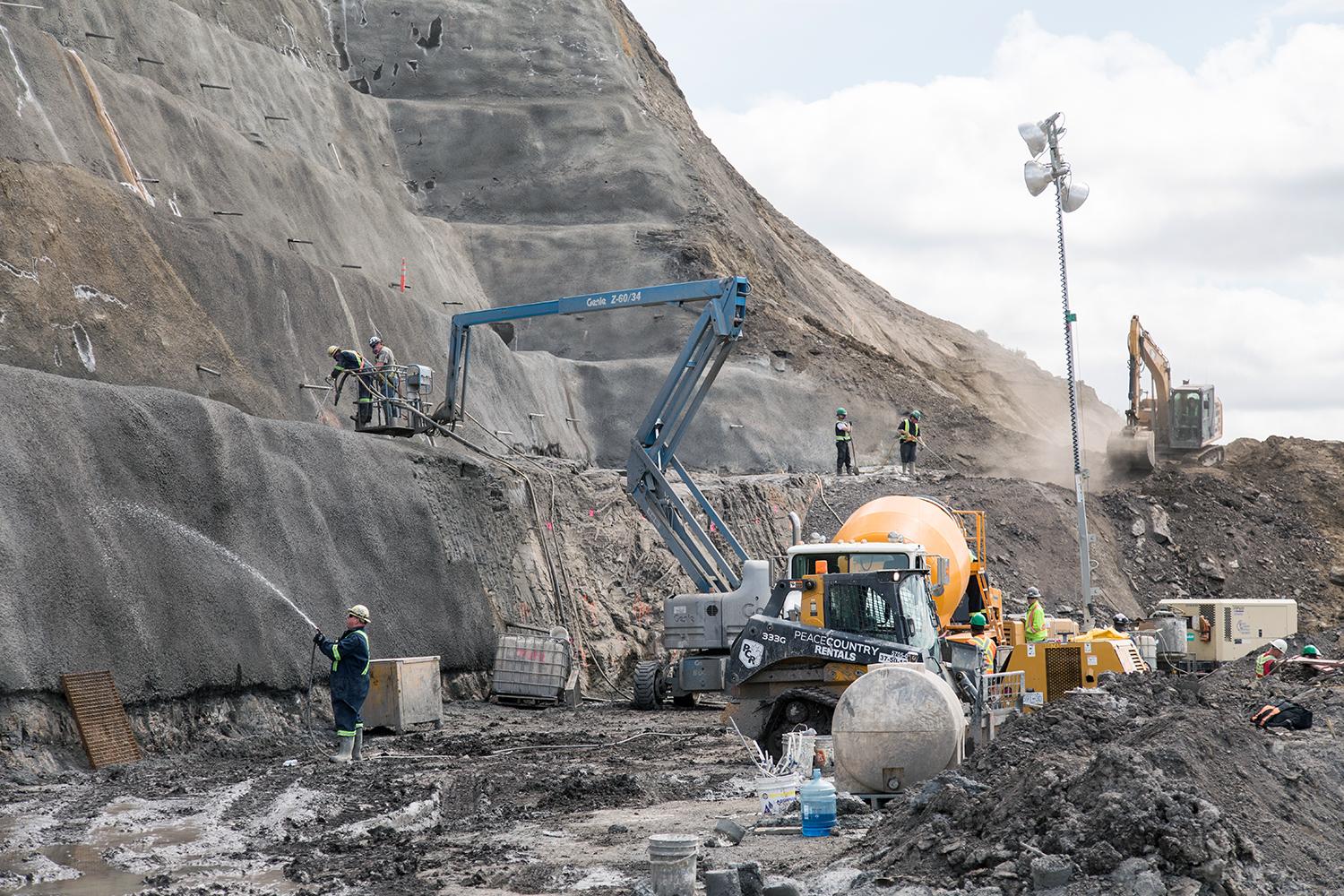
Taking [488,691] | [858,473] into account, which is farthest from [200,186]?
[858,473]

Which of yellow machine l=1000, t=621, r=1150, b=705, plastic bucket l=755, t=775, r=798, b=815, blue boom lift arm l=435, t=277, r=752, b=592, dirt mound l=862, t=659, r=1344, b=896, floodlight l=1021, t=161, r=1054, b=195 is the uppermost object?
floodlight l=1021, t=161, r=1054, b=195

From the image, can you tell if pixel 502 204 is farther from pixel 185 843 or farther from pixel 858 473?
pixel 185 843

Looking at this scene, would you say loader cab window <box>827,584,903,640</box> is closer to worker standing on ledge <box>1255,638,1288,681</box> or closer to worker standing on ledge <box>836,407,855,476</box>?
worker standing on ledge <box>1255,638,1288,681</box>

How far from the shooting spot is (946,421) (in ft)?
134

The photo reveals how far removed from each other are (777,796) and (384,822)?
3032mm

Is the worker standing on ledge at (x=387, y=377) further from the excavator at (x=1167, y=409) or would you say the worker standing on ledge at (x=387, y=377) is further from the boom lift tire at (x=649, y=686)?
the excavator at (x=1167, y=409)

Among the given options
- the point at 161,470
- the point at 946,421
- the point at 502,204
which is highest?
the point at 502,204

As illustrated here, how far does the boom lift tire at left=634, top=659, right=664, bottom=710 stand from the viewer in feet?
68.2

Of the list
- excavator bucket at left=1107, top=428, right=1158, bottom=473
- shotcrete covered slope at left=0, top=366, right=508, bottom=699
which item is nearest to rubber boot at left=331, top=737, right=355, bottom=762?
shotcrete covered slope at left=0, top=366, right=508, bottom=699

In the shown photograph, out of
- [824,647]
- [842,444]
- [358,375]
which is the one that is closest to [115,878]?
[824,647]

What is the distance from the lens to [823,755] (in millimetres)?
12977

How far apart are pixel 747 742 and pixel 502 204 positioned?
33.1m

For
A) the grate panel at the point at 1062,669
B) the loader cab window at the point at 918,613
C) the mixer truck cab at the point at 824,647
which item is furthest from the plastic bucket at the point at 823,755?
the grate panel at the point at 1062,669

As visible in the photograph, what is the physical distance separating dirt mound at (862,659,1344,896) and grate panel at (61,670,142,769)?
8.15 metres
